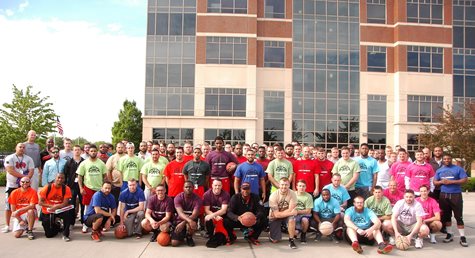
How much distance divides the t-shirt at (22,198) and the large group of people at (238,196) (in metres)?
0.02

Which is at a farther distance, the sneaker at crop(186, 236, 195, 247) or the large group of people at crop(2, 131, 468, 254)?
the large group of people at crop(2, 131, 468, 254)

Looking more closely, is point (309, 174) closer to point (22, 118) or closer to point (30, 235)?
point (30, 235)

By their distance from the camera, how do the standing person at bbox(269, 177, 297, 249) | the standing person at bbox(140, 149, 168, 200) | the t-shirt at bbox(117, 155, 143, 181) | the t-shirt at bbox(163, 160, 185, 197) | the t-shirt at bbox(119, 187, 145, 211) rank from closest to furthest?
the standing person at bbox(269, 177, 297, 249) < the t-shirt at bbox(119, 187, 145, 211) < the t-shirt at bbox(163, 160, 185, 197) < the standing person at bbox(140, 149, 168, 200) < the t-shirt at bbox(117, 155, 143, 181)

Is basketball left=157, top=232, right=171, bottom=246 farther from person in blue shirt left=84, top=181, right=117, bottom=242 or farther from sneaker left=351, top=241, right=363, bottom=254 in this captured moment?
sneaker left=351, top=241, right=363, bottom=254

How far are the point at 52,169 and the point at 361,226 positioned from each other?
8023 millimetres

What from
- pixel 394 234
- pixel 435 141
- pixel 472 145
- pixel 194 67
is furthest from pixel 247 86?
pixel 394 234

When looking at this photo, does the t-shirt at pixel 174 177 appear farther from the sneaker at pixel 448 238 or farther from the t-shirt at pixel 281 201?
the sneaker at pixel 448 238

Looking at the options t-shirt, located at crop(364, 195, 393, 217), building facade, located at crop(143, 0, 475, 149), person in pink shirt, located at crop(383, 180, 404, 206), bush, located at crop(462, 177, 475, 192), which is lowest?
bush, located at crop(462, 177, 475, 192)

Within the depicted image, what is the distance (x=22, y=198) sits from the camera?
371 inches

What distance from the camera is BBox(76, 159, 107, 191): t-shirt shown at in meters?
10.0

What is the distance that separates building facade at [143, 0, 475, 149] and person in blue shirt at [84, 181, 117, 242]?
23.9 m

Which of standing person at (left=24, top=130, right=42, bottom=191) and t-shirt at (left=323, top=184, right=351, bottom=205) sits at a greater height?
standing person at (left=24, top=130, right=42, bottom=191)

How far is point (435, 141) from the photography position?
90.8ft

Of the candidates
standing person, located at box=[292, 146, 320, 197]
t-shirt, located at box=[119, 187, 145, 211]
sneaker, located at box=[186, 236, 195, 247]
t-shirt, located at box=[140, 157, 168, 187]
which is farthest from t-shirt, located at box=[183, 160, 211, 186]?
standing person, located at box=[292, 146, 320, 197]
